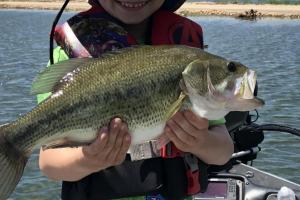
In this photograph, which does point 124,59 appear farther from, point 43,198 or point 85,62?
point 43,198

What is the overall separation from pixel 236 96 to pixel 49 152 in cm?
108

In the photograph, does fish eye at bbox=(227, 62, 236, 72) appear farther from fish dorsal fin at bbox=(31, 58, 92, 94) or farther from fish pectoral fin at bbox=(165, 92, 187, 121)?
fish dorsal fin at bbox=(31, 58, 92, 94)

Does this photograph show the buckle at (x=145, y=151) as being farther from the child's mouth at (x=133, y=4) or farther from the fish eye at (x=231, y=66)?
the child's mouth at (x=133, y=4)

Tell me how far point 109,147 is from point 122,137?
11cm

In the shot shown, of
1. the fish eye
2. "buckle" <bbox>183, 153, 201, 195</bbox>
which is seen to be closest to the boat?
"buckle" <bbox>183, 153, 201, 195</bbox>

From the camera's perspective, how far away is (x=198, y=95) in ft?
8.73

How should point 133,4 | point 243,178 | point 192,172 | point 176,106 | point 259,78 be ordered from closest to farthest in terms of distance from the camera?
point 176,106, point 133,4, point 192,172, point 243,178, point 259,78

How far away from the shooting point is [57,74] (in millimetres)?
2828

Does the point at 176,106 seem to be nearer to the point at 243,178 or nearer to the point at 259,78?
the point at 243,178

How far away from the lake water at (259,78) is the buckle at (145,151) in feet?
15.0

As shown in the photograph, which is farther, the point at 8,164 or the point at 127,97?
the point at 8,164

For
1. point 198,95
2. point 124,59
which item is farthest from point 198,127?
point 124,59

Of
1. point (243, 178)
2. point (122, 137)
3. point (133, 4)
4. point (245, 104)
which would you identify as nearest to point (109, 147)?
point (122, 137)

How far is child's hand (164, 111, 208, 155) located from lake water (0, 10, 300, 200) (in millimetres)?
4943
